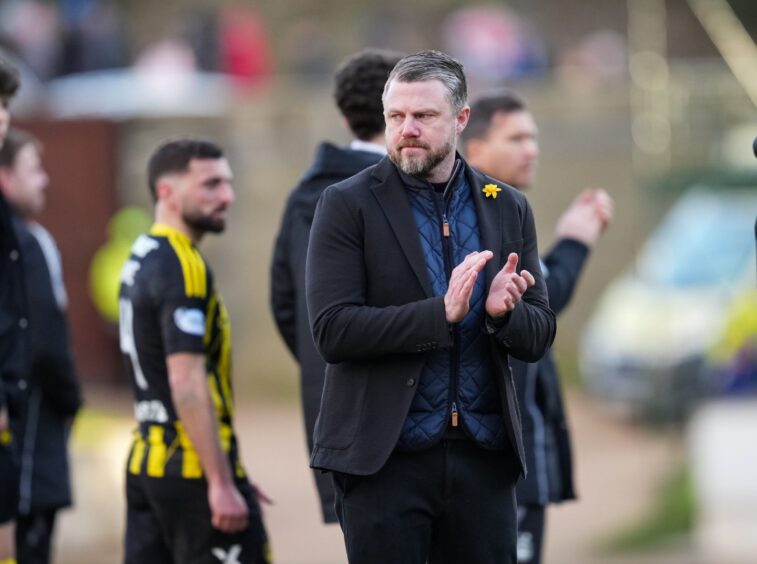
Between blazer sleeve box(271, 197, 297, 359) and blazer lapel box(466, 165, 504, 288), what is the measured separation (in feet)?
4.74

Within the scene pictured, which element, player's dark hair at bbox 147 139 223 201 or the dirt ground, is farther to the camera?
the dirt ground

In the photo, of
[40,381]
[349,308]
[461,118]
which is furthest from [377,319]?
[40,381]

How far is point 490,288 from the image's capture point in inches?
169

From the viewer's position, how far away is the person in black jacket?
19.5ft

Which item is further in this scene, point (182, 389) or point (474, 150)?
point (474, 150)

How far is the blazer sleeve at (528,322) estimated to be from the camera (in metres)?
4.31

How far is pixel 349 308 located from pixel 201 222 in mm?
1685

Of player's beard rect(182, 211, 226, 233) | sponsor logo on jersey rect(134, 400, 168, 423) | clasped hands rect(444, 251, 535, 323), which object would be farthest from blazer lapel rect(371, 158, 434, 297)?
sponsor logo on jersey rect(134, 400, 168, 423)

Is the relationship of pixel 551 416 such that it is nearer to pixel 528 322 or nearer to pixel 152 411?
pixel 152 411

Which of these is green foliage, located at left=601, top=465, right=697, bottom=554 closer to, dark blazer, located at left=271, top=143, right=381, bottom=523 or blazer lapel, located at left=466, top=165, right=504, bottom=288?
dark blazer, located at left=271, top=143, right=381, bottom=523

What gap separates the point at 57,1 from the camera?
24953mm

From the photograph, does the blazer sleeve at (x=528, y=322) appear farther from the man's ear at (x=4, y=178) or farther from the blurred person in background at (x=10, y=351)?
the man's ear at (x=4, y=178)

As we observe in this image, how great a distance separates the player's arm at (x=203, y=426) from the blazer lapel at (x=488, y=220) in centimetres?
147

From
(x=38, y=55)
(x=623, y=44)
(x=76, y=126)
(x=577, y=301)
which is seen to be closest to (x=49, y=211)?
(x=76, y=126)
